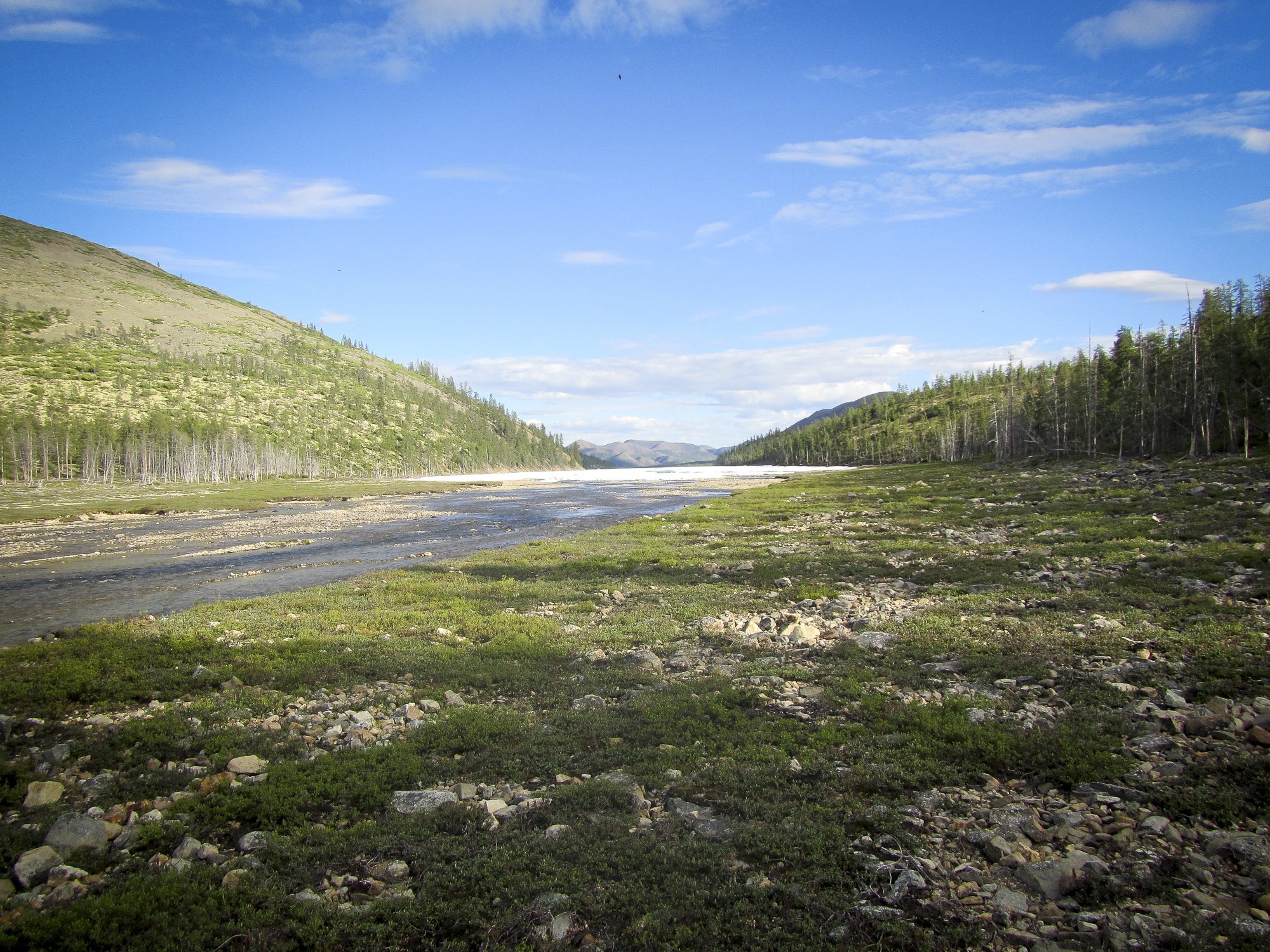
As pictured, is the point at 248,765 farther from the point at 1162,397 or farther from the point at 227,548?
the point at 1162,397

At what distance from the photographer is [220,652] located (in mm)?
15219

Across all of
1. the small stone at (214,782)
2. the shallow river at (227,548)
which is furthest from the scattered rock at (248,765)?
the shallow river at (227,548)

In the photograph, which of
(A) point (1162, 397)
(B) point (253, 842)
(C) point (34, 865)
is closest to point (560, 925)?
(B) point (253, 842)

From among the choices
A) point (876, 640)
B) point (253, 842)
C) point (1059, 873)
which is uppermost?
point (1059, 873)

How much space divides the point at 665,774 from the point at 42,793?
29.9 ft

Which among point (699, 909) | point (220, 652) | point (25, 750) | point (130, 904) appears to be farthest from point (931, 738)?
point (220, 652)

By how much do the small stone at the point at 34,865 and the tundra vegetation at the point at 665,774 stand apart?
0.09 feet

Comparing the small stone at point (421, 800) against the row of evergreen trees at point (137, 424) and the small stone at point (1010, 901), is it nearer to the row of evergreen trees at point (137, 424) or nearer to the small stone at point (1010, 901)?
the small stone at point (1010, 901)

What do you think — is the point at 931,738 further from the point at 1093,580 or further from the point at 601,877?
the point at 1093,580

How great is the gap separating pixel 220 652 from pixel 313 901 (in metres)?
11.3

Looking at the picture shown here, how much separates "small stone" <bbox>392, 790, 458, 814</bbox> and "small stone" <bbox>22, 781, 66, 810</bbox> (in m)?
4.88

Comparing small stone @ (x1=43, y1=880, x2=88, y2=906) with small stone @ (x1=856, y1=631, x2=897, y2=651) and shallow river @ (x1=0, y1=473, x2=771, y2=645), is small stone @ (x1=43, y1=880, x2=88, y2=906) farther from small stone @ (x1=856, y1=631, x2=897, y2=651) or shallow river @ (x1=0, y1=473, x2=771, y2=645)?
shallow river @ (x1=0, y1=473, x2=771, y2=645)

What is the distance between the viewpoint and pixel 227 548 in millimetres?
39062

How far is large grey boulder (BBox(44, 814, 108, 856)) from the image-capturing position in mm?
7406
